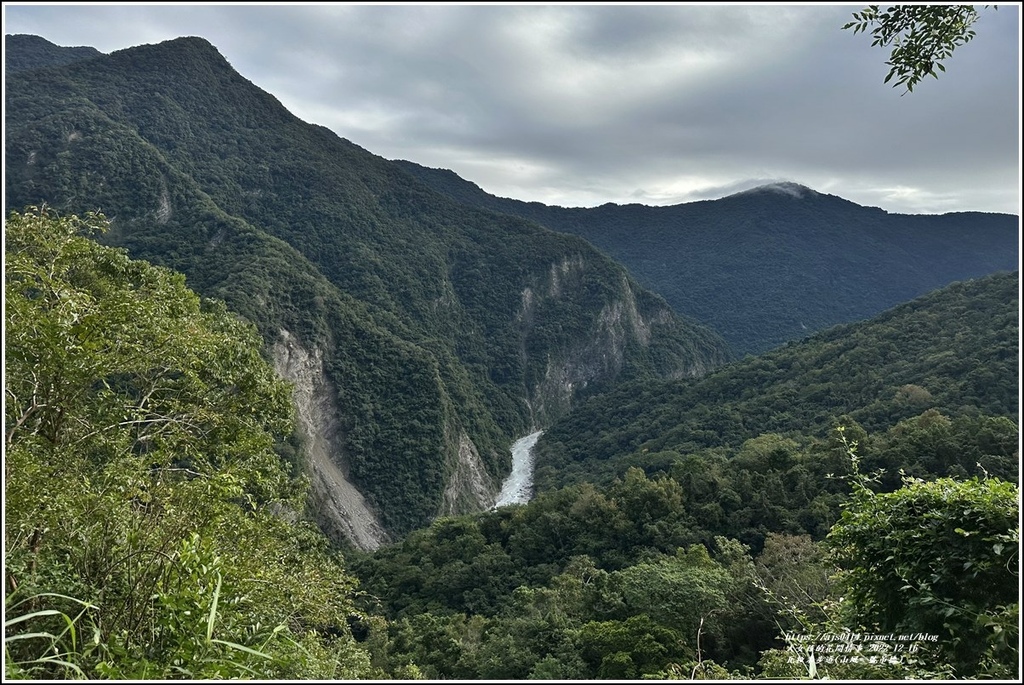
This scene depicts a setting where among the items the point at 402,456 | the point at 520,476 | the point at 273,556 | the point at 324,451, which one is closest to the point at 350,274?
the point at 402,456

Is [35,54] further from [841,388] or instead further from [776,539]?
[776,539]

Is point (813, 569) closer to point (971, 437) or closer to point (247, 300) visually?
point (971, 437)

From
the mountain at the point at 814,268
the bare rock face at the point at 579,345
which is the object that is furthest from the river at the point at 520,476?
the mountain at the point at 814,268

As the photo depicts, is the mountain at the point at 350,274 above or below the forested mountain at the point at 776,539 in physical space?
above

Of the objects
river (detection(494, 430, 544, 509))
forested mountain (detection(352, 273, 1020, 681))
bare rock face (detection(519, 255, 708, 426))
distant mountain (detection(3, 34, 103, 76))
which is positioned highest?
distant mountain (detection(3, 34, 103, 76))

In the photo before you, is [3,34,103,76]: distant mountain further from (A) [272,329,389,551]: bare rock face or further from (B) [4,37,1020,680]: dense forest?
(A) [272,329,389,551]: bare rock face

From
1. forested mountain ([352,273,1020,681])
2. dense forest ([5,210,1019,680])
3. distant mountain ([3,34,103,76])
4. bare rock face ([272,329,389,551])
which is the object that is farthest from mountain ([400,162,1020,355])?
dense forest ([5,210,1019,680])

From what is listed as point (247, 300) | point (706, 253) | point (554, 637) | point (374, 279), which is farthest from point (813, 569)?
point (706, 253)

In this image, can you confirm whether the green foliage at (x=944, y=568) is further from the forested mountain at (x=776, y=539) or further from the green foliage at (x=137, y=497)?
the green foliage at (x=137, y=497)
